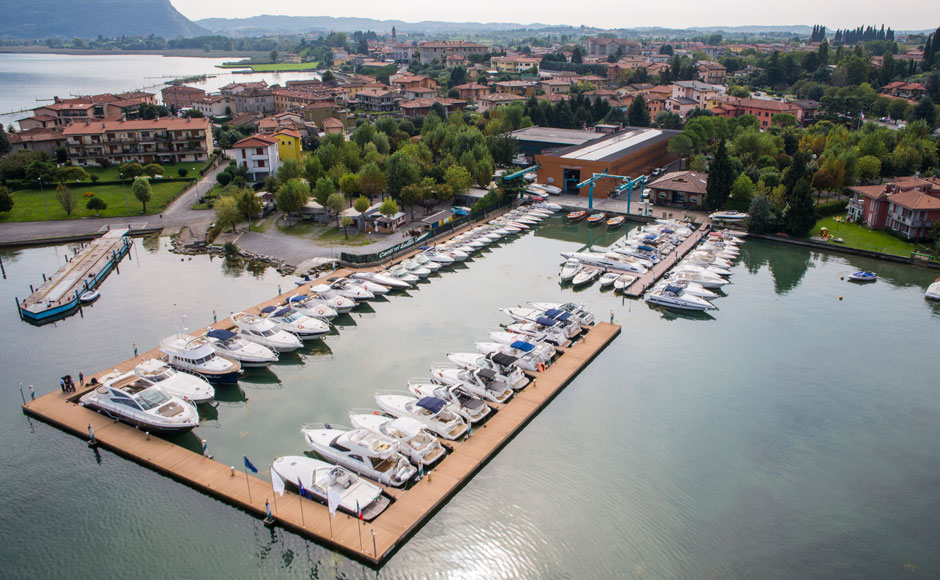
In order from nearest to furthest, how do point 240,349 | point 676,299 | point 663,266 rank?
point 240,349
point 676,299
point 663,266

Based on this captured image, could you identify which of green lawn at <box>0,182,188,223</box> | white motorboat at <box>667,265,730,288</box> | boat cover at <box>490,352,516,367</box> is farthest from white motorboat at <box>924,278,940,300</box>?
green lawn at <box>0,182,188,223</box>

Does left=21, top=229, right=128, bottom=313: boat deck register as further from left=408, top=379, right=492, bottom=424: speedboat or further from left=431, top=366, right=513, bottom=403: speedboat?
left=431, top=366, right=513, bottom=403: speedboat

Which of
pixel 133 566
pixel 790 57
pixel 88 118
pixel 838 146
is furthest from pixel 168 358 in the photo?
pixel 790 57

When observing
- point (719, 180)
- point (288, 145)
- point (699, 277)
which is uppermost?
point (288, 145)

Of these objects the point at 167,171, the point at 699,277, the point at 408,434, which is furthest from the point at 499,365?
the point at 167,171

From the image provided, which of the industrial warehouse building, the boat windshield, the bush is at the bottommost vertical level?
the boat windshield

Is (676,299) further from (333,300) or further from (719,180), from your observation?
(719,180)

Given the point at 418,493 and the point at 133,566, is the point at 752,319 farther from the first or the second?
the point at 133,566
